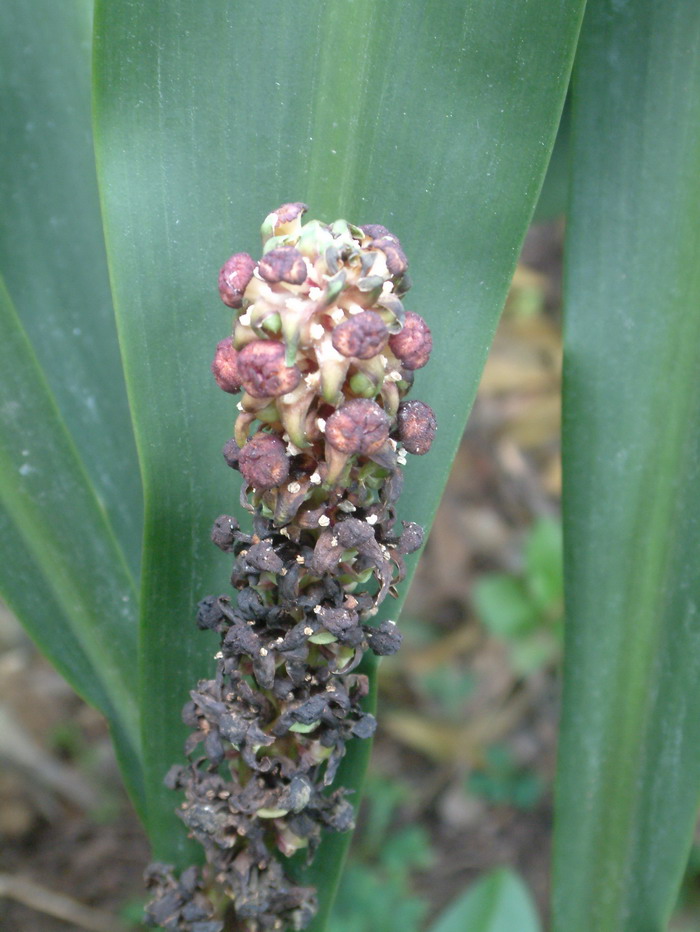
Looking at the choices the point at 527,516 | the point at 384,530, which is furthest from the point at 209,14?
the point at 527,516

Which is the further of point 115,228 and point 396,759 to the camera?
point 396,759

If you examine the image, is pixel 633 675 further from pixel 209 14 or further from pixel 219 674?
pixel 209 14

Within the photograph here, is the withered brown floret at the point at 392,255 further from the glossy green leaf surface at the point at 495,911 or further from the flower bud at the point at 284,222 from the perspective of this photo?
the glossy green leaf surface at the point at 495,911

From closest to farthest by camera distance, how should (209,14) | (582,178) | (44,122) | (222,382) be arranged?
(222,382) → (209,14) → (582,178) → (44,122)

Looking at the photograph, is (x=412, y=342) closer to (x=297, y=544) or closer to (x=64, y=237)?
(x=297, y=544)

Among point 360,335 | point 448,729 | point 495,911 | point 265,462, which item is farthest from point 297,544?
point 448,729

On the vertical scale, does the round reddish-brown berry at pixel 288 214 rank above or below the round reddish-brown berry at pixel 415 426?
above

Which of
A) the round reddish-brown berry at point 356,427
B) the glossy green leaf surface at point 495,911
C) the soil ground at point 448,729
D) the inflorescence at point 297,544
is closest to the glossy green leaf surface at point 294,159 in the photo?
the inflorescence at point 297,544
